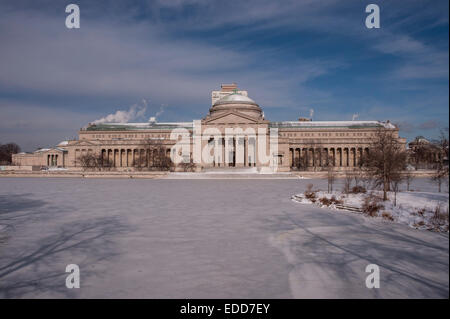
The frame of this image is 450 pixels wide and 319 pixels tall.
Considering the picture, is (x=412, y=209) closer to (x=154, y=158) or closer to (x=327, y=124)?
(x=154, y=158)

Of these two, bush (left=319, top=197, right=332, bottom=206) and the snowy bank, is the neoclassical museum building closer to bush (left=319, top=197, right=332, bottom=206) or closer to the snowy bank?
bush (left=319, top=197, right=332, bottom=206)

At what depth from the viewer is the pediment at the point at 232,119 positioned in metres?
107

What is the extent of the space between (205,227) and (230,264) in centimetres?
572

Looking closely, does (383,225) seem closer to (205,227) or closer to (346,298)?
(205,227)

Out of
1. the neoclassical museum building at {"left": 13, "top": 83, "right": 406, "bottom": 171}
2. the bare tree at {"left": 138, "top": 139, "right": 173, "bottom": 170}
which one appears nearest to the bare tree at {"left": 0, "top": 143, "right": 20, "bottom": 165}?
the neoclassical museum building at {"left": 13, "top": 83, "right": 406, "bottom": 171}

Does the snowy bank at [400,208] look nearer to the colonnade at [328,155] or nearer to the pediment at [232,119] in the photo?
the pediment at [232,119]

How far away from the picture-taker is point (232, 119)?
107 m

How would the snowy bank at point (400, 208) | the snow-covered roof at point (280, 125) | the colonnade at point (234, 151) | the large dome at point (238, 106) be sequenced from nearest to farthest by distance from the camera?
the snowy bank at point (400, 208) → the colonnade at point (234, 151) → the large dome at point (238, 106) → the snow-covered roof at point (280, 125)

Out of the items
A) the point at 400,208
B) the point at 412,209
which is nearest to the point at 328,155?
the point at 400,208

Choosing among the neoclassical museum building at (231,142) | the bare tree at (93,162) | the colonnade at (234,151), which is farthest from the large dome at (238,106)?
the bare tree at (93,162)

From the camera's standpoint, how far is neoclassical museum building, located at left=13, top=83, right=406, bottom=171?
10694 centimetres

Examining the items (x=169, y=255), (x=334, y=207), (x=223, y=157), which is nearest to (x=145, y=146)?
(x=223, y=157)

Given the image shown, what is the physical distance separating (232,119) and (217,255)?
96.4 meters
